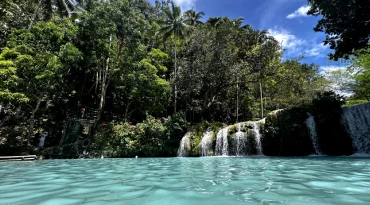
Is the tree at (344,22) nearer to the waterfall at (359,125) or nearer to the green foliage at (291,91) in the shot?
the waterfall at (359,125)

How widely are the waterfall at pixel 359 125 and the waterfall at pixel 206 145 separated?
8479 mm

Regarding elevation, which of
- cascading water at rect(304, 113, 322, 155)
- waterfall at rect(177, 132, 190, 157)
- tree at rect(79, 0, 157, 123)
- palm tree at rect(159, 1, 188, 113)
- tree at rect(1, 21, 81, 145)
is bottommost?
waterfall at rect(177, 132, 190, 157)

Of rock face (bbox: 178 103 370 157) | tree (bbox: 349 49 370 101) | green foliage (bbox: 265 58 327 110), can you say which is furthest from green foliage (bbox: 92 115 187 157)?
tree (bbox: 349 49 370 101)

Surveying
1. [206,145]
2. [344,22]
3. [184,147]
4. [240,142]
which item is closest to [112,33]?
[184,147]

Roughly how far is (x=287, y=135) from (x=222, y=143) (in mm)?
4342

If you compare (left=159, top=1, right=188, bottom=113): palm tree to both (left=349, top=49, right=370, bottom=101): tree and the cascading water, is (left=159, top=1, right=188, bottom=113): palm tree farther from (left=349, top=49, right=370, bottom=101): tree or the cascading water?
(left=349, top=49, right=370, bottom=101): tree

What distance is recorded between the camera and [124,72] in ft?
62.5

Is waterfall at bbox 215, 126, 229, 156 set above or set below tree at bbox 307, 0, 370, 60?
below

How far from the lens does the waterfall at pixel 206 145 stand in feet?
47.3

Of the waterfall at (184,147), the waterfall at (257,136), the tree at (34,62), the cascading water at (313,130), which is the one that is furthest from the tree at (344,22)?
the tree at (34,62)

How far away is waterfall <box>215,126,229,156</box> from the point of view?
14.0 meters

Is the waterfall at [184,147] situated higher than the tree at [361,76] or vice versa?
the tree at [361,76]

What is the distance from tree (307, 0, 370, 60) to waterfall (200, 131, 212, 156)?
397 inches

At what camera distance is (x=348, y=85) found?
2102cm
